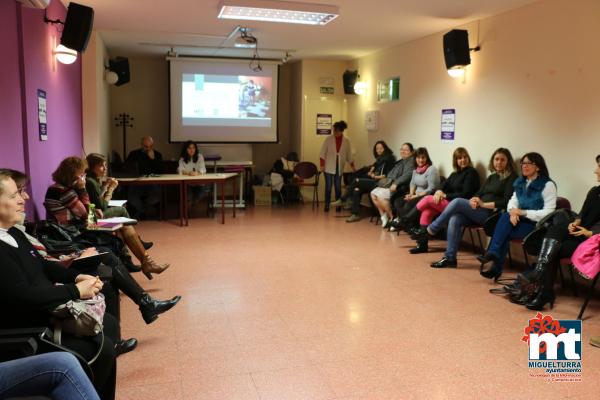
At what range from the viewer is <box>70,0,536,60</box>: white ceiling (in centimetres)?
518

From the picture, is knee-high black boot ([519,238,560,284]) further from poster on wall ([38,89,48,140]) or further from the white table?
the white table

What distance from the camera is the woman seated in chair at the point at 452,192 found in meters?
5.71

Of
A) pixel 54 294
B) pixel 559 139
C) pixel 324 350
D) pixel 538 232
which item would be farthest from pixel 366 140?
pixel 54 294

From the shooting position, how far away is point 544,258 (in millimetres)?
3850

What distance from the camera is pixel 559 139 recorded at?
15.7 feet

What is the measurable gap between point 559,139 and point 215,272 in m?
3.39

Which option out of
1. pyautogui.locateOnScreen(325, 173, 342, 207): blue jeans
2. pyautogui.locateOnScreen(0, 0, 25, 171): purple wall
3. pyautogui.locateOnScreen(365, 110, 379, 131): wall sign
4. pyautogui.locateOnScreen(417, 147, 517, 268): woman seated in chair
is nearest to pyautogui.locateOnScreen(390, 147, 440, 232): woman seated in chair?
pyautogui.locateOnScreen(417, 147, 517, 268): woman seated in chair

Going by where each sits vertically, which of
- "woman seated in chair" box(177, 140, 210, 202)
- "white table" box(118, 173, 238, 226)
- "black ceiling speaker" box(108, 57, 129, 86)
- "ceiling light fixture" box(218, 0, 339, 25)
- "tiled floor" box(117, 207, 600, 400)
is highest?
"ceiling light fixture" box(218, 0, 339, 25)

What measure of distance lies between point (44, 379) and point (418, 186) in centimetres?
543

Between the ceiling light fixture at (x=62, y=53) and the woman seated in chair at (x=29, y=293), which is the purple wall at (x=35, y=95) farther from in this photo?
the woman seated in chair at (x=29, y=293)

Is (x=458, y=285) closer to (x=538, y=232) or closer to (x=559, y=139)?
(x=538, y=232)

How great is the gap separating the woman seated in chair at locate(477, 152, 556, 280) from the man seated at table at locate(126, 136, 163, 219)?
4850 millimetres

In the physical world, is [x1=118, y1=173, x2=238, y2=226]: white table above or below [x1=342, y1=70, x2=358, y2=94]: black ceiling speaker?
below

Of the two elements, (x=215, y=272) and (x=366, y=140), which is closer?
(x=215, y=272)
